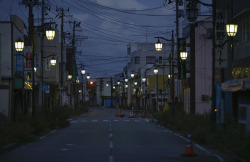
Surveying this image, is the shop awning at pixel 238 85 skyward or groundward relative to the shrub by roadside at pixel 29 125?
skyward

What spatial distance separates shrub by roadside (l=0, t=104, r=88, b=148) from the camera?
774 inches

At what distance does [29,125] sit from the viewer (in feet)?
79.9

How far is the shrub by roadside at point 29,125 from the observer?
19656 mm

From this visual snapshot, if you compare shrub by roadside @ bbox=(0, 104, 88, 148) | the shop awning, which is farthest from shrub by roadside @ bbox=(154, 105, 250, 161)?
shrub by roadside @ bbox=(0, 104, 88, 148)

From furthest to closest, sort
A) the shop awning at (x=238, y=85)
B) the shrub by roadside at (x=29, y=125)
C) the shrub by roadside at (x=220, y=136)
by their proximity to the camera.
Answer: the shop awning at (x=238, y=85)
the shrub by roadside at (x=29, y=125)
the shrub by roadside at (x=220, y=136)

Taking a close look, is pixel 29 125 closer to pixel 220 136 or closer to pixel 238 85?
pixel 220 136

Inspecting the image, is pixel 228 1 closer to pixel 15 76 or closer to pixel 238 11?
pixel 238 11

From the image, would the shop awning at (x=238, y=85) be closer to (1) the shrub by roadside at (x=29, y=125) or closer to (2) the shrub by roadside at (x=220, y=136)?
(2) the shrub by roadside at (x=220, y=136)

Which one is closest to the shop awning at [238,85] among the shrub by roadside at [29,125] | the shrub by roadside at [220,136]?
the shrub by roadside at [220,136]

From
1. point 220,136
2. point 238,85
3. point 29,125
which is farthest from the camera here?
point 29,125

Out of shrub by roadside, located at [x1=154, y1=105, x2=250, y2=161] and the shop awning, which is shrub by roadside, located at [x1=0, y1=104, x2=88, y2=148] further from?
the shop awning

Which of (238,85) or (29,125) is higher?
(238,85)

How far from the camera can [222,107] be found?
26.8 meters

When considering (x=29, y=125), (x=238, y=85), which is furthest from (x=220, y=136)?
(x=29, y=125)
